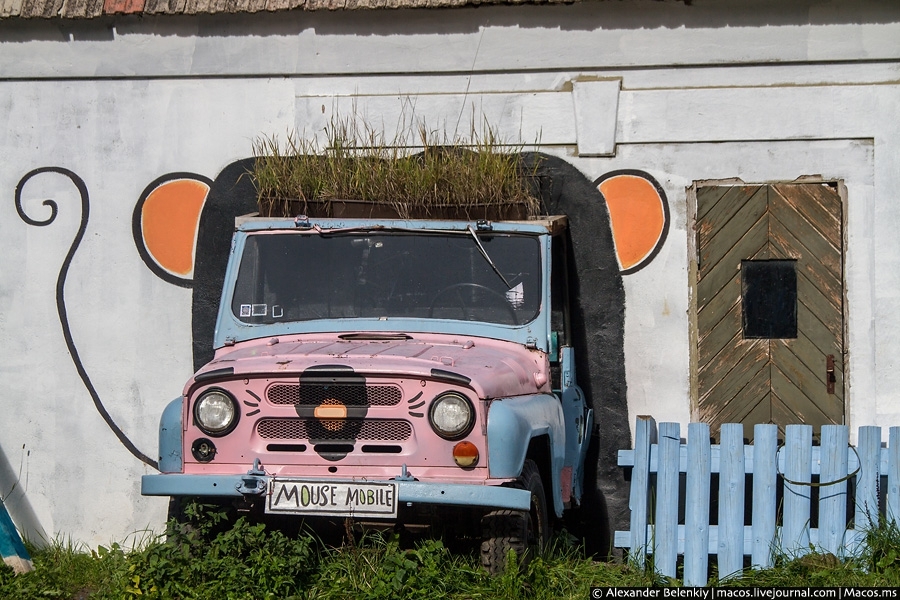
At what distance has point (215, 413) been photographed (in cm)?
460

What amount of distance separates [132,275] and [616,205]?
319 centimetres

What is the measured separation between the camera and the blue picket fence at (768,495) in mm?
5340

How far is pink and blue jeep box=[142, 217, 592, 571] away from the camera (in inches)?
173

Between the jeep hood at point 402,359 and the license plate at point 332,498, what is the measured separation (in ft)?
1.59

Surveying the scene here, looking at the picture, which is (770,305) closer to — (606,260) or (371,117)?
(606,260)

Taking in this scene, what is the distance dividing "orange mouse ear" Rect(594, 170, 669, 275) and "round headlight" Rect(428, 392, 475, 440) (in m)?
2.47

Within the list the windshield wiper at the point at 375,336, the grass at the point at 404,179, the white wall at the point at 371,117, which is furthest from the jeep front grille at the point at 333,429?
the white wall at the point at 371,117

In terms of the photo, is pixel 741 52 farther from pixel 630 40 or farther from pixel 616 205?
pixel 616 205

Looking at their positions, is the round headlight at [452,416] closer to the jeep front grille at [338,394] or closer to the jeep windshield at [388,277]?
the jeep front grille at [338,394]

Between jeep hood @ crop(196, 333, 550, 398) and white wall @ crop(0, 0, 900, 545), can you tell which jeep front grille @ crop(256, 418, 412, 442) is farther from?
white wall @ crop(0, 0, 900, 545)

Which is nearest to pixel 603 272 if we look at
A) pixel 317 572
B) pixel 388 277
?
pixel 388 277

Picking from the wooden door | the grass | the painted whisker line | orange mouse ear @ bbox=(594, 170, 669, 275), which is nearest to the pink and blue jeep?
Answer: the grass

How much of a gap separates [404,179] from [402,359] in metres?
1.60

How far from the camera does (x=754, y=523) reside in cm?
538
